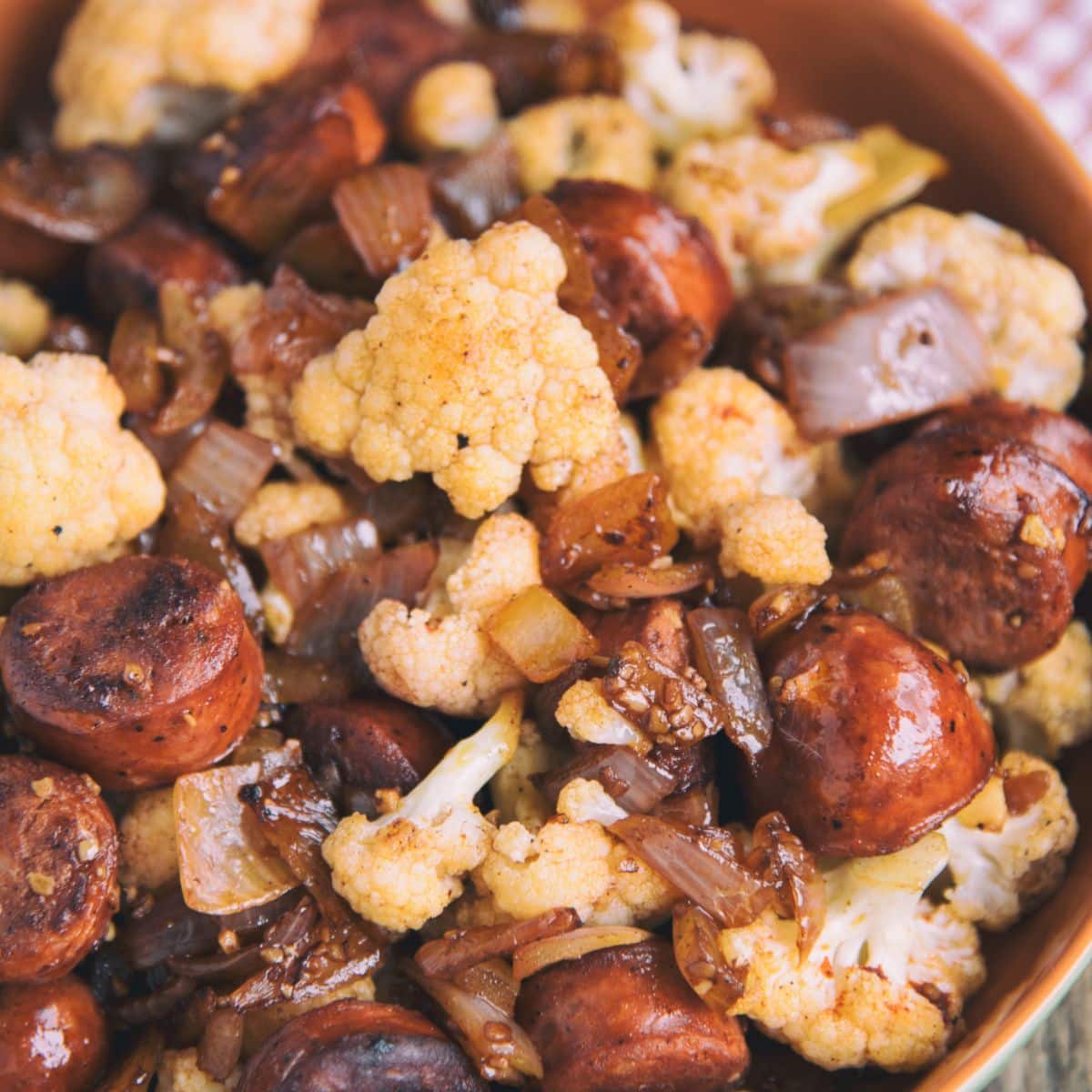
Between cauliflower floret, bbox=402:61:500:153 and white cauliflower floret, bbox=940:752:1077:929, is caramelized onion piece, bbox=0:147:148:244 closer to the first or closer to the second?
cauliflower floret, bbox=402:61:500:153

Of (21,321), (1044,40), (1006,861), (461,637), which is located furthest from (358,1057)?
(1044,40)

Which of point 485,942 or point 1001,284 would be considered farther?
point 1001,284

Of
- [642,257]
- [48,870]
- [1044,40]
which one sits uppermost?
[1044,40]

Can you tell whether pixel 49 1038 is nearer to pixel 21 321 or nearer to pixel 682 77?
pixel 21 321

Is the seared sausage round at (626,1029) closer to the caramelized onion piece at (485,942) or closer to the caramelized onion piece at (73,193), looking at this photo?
the caramelized onion piece at (485,942)

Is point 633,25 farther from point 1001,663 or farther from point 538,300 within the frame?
point 1001,663

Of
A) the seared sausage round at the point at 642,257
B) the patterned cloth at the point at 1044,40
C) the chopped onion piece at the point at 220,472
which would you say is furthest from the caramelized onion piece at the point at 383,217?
the patterned cloth at the point at 1044,40

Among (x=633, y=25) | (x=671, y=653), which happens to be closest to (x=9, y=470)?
(x=671, y=653)

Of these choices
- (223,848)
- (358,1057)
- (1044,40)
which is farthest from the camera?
(1044,40)
